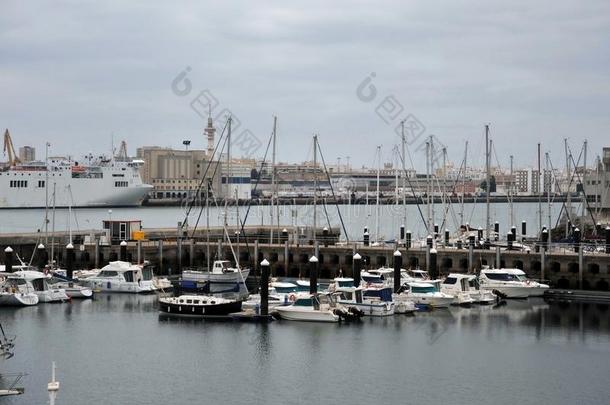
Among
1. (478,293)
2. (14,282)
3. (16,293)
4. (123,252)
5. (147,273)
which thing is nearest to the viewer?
(16,293)

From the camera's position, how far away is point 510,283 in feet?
138

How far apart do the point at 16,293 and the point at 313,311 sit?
39.0ft

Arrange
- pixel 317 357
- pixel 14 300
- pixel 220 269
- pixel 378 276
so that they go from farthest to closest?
pixel 220 269
pixel 378 276
pixel 14 300
pixel 317 357

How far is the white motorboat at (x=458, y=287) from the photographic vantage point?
4022 centimetres

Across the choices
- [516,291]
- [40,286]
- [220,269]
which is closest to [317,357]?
[220,269]

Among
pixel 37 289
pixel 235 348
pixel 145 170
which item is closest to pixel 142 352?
pixel 235 348

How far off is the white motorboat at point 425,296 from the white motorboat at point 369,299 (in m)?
1.39

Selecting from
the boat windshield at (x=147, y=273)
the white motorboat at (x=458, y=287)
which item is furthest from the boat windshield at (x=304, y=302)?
the boat windshield at (x=147, y=273)

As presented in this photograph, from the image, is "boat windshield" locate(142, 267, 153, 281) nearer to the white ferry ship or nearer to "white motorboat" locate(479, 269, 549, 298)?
"white motorboat" locate(479, 269, 549, 298)

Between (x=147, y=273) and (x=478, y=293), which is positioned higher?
(x=147, y=273)

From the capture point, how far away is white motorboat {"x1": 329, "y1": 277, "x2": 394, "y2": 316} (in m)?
36.8

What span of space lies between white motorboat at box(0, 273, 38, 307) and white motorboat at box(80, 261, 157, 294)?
4.47 metres

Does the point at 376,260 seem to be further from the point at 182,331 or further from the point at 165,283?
the point at 182,331

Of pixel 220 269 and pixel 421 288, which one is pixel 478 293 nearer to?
Result: pixel 421 288
